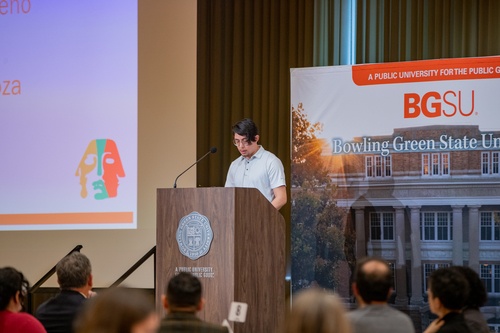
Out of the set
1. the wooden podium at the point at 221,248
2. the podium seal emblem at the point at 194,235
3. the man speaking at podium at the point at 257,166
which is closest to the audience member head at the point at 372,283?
the wooden podium at the point at 221,248

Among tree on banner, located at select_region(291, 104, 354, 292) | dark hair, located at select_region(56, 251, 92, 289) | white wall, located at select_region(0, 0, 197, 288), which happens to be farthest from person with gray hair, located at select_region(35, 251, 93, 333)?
white wall, located at select_region(0, 0, 197, 288)

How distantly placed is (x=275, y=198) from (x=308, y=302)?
3383mm

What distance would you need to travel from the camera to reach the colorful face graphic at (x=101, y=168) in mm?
7164

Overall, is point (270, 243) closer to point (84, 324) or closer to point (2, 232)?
point (84, 324)

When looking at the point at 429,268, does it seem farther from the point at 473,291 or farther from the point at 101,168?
the point at 101,168

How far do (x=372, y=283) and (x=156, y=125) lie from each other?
4.77 meters

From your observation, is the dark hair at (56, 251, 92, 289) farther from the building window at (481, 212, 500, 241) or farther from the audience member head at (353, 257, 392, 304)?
the building window at (481, 212, 500, 241)

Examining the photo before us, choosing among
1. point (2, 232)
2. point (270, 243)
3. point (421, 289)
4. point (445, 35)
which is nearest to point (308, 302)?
point (270, 243)

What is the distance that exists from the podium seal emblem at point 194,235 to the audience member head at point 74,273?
82cm

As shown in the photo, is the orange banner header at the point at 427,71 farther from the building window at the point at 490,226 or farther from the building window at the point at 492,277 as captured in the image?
the building window at the point at 492,277

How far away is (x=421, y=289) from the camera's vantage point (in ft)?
20.4

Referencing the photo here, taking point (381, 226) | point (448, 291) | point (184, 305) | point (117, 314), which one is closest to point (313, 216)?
point (381, 226)

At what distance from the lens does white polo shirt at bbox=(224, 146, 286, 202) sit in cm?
553

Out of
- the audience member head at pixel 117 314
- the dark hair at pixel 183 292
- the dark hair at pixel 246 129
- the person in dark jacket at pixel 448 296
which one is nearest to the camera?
the audience member head at pixel 117 314
